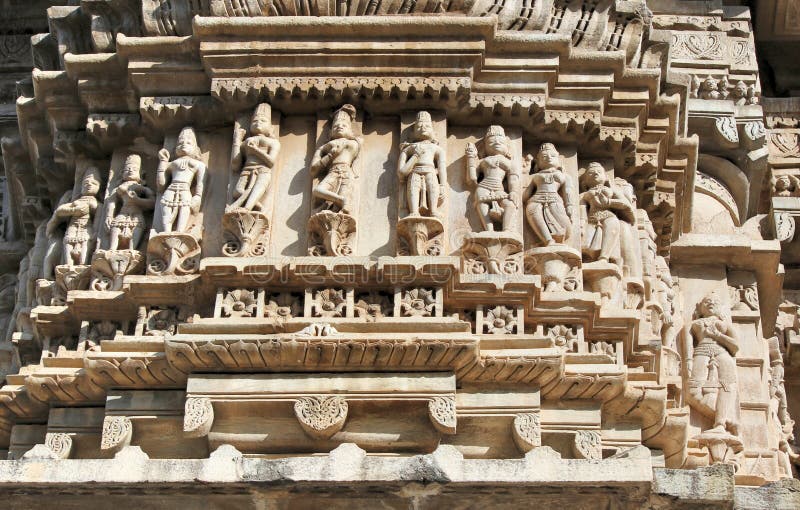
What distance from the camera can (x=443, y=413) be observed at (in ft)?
37.7

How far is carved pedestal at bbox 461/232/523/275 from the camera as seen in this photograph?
40.8 feet

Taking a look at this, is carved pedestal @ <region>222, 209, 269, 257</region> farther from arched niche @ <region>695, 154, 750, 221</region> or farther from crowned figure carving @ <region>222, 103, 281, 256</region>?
arched niche @ <region>695, 154, 750, 221</region>

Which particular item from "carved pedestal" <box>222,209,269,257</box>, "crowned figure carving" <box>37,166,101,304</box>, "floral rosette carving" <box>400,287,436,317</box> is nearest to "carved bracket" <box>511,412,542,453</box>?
"floral rosette carving" <box>400,287,436,317</box>

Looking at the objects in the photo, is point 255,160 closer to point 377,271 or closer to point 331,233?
point 331,233

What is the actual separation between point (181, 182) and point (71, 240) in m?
0.95

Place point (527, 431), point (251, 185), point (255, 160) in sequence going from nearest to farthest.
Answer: point (527, 431) → point (251, 185) → point (255, 160)

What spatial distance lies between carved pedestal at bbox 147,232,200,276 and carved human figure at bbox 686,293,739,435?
413cm

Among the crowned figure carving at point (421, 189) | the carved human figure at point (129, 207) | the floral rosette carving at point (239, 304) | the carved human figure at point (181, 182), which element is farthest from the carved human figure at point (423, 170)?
the carved human figure at point (129, 207)

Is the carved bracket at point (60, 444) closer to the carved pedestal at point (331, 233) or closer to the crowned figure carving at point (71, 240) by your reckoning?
the crowned figure carving at point (71, 240)

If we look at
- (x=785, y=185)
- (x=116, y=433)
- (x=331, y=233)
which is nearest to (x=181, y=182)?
(x=331, y=233)

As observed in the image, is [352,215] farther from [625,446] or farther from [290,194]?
[625,446]

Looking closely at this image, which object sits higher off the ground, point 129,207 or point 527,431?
point 129,207

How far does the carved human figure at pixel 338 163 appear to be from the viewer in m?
12.6

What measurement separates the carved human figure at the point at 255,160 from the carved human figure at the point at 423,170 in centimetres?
96
